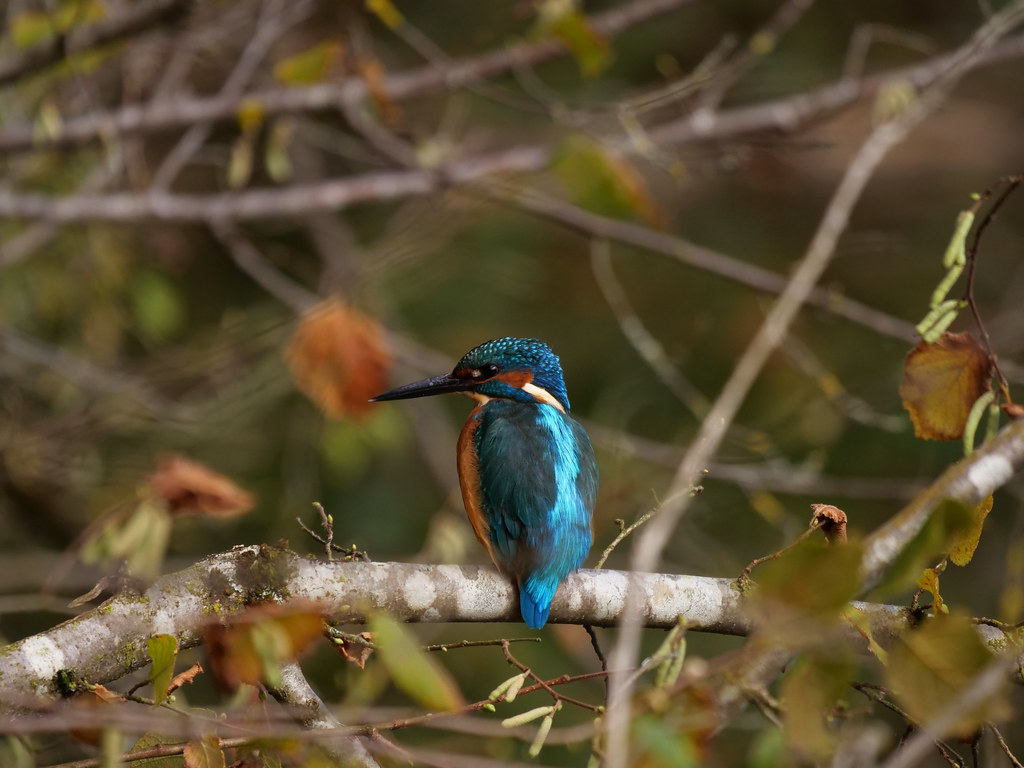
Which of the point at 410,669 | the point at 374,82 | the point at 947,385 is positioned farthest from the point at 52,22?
the point at 410,669

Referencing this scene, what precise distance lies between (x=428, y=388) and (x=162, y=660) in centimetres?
159

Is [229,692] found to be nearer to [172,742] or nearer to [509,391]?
[172,742]

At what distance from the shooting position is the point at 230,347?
11.9 feet

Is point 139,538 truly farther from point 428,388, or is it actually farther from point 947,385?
point 947,385

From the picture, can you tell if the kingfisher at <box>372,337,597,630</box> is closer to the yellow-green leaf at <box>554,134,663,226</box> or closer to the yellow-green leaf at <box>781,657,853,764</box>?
the yellow-green leaf at <box>554,134,663,226</box>

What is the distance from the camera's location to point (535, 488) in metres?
2.39

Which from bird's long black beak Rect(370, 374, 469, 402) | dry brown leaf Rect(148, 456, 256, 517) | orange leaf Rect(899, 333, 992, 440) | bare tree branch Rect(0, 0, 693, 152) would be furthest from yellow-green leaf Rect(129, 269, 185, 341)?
orange leaf Rect(899, 333, 992, 440)

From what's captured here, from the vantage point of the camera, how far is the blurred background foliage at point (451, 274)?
3615 millimetres

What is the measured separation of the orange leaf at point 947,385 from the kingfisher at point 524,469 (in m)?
0.71

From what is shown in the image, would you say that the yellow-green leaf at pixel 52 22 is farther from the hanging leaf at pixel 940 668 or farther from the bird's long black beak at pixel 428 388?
the hanging leaf at pixel 940 668

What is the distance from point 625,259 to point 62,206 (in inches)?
123

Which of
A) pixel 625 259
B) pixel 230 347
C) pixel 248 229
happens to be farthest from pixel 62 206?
pixel 625 259

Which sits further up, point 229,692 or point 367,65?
point 367,65

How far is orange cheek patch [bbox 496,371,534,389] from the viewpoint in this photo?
112 inches
